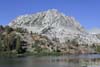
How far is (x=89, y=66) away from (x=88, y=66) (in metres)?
0.39

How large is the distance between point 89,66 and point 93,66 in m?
1.10

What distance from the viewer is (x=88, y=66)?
8181 cm

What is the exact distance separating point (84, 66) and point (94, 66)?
358 cm

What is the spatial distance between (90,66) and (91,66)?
1.02 ft

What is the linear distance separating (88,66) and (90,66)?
65 centimetres

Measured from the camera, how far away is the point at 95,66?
3177 inches

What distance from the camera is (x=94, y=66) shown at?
8081 centimetres

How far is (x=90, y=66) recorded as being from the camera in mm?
81375

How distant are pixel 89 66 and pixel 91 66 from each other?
0.53m

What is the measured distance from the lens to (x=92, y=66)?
81.4 m

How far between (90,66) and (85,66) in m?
2.34

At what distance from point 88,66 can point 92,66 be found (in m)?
1.10

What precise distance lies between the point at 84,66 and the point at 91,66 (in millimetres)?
2597

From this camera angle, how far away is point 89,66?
3209 inches
